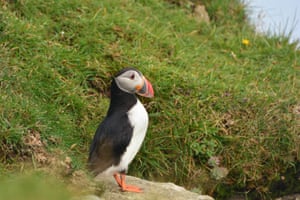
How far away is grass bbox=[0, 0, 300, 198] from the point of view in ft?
18.0

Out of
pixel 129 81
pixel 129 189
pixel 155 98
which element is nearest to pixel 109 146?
pixel 129 189

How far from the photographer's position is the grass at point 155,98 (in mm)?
5500

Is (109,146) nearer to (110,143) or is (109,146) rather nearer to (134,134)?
(110,143)

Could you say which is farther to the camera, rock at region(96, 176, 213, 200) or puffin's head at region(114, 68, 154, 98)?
puffin's head at region(114, 68, 154, 98)

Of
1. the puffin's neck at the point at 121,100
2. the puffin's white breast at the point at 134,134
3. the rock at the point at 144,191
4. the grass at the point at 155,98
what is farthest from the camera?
the grass at the point at 155,98

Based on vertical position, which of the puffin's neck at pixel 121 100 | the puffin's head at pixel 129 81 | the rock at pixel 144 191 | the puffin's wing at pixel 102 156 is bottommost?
the rock at pixel 144 191

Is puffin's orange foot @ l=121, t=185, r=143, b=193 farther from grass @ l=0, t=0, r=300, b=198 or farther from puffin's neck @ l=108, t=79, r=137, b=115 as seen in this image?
grass @ l=0, t=0, r=300, b=198

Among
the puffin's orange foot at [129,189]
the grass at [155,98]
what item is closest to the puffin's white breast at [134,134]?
the puffin's orange foot at [129,189]

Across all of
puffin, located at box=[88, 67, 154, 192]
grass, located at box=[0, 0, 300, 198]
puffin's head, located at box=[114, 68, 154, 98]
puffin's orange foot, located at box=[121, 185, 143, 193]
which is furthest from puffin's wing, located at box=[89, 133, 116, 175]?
grass, located at box=[0, 0, 300, 198]

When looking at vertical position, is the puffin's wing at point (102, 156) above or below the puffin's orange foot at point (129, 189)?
above

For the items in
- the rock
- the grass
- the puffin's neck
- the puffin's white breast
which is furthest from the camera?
the grass

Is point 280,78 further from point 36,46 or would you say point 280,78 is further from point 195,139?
point 36,46

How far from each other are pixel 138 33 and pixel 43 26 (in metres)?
1.09

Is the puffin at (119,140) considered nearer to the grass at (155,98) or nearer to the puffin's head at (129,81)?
the puffin's head at (129,81)
